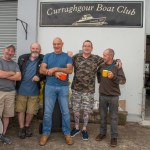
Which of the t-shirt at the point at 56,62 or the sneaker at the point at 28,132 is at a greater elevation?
the t-shirt at the point at 56,62

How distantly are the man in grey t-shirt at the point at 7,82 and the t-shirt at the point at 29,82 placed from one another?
0.65 ft

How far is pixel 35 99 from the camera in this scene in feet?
16.6

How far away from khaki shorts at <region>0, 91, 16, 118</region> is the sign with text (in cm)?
258

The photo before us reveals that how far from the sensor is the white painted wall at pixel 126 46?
6363 millimetres

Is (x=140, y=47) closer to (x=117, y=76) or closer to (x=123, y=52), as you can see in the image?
(x=123, y=52)

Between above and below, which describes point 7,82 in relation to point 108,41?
below

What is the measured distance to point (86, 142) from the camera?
4930 millimetres

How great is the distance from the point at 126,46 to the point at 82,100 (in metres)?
2.23

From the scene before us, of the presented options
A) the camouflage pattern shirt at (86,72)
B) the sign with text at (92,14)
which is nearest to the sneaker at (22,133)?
the camouflage pattern shirt at (86,72)

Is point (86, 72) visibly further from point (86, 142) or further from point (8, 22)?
point (8, 22)

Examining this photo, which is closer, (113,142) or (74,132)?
(113,142)

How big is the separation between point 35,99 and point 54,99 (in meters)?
0.48

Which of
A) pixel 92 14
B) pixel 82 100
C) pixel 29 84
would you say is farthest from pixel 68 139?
pixel 92 14

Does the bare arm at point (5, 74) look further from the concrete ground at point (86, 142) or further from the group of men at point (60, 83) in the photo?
the concrete ground at point (86, 142)
